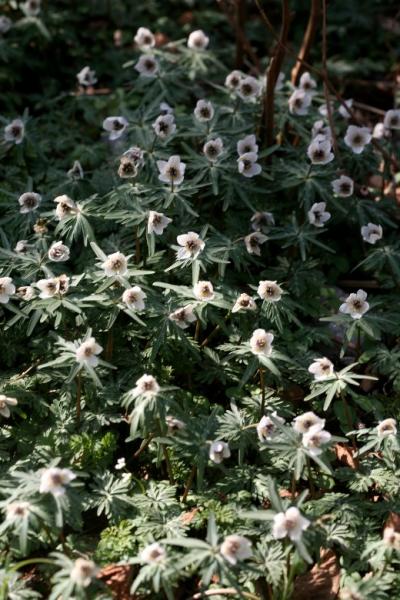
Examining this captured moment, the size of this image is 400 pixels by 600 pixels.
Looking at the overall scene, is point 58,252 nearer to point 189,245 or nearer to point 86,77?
point 189,245

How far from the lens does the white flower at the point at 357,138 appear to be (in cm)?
483

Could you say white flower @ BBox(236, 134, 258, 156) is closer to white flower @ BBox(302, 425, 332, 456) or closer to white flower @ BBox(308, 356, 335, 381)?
white flower @ BBox(308, 356, 335, 381)

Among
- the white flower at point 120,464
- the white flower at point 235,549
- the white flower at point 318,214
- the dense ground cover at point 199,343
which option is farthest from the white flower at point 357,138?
the white flower at point 235,549

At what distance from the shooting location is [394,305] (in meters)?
4.43

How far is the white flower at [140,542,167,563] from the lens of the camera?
10.0 ft

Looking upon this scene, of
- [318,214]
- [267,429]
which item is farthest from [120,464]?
[318,214]

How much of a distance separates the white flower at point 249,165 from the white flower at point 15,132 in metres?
1.39

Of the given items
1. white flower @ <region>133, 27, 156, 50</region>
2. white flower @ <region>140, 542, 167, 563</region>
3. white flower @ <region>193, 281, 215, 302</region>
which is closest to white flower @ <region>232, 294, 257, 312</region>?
white flower @ <region>193, 281, 215, 302</region>

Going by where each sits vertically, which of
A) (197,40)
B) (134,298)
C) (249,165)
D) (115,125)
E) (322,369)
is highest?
(197,40)

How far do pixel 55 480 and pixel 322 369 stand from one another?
1.33 meters

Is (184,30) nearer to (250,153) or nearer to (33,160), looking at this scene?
(33,160)

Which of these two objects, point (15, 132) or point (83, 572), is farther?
point (15, 132)

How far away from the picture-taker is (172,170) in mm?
4273

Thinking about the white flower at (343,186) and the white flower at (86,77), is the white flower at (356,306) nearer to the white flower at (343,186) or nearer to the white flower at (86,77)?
the white flower at (343,186)
